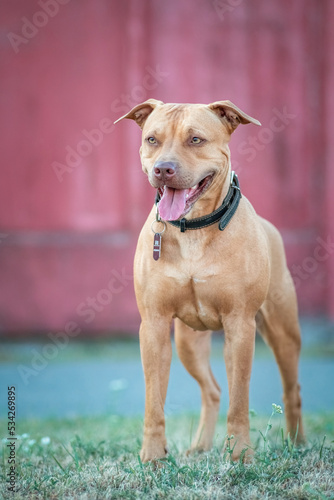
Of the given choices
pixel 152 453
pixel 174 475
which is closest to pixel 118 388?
pixel 152 453

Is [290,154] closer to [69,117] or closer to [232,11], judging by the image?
[232,11]

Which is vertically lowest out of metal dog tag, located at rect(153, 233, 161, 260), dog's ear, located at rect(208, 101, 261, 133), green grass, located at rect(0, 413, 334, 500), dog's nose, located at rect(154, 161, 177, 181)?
green grass, located at rect(0, 413, 334, 500)

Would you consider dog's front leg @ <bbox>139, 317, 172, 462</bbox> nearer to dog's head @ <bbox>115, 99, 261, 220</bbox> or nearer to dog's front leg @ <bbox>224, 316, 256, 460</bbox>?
dog's front leg @ <bbox>224, 316, 256, 460</bbox>

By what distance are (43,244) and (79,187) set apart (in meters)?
0.93

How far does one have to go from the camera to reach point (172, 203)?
3604mm

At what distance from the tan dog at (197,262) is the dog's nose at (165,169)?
0.02 metres

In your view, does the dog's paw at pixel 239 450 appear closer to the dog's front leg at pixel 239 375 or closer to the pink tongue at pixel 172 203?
the dog's front leg at pixel 239 375

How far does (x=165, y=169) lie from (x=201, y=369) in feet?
5.44

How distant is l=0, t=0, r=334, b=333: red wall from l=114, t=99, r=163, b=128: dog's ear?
5402 mm

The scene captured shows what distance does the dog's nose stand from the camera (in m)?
3.50

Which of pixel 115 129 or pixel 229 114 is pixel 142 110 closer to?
pixel 229 114

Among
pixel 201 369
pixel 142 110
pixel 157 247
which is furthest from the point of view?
pixel 201 369

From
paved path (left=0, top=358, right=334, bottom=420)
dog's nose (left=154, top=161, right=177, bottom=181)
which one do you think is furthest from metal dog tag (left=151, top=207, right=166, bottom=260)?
paved path (left=0, top=358, right=334, bottom=420)

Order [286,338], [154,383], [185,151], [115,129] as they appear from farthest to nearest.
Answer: [115,129], [286,338], [154,383], [185,151]
